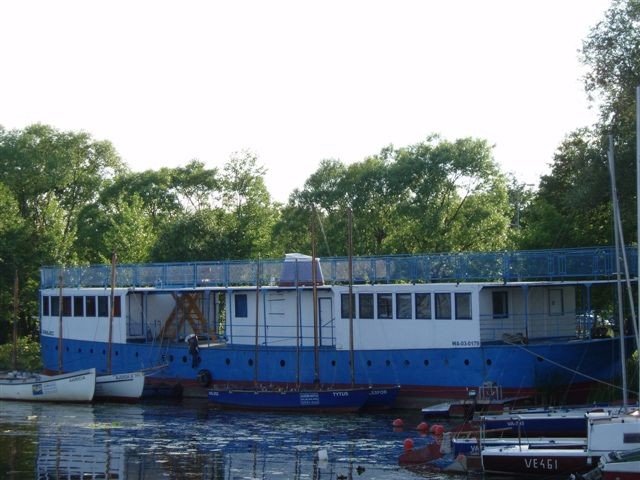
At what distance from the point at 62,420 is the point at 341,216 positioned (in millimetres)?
23211

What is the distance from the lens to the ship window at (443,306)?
4119 cm

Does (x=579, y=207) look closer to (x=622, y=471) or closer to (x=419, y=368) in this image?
(x=419, y=368)

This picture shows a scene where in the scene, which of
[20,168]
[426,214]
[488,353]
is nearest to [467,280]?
[488,353]

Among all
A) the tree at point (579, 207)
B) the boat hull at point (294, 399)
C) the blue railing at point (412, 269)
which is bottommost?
the boat hull at point (294, 399)

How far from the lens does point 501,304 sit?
41.5 m

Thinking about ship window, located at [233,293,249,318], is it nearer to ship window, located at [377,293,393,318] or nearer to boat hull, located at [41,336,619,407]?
boat hull, located at [41,336,619,407]

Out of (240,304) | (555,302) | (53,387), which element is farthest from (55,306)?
(555,302)

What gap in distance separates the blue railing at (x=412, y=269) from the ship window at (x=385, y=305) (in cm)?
89

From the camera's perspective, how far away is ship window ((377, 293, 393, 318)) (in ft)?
140

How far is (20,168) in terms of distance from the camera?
76312mm

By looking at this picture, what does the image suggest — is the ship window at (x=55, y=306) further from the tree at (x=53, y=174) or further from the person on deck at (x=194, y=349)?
the tree at (x=53, y=174)

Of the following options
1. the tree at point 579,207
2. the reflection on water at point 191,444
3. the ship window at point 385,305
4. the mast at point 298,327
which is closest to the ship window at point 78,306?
the reflection on water at point 191,444

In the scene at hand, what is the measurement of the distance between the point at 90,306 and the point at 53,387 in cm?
565

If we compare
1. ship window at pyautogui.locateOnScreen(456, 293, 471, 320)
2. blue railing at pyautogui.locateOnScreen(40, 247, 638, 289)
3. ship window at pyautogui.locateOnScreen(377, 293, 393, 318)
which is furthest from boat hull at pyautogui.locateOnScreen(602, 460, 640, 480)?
ship window at pyautogui.locateOnScreen(377, 293, 393, 318)
